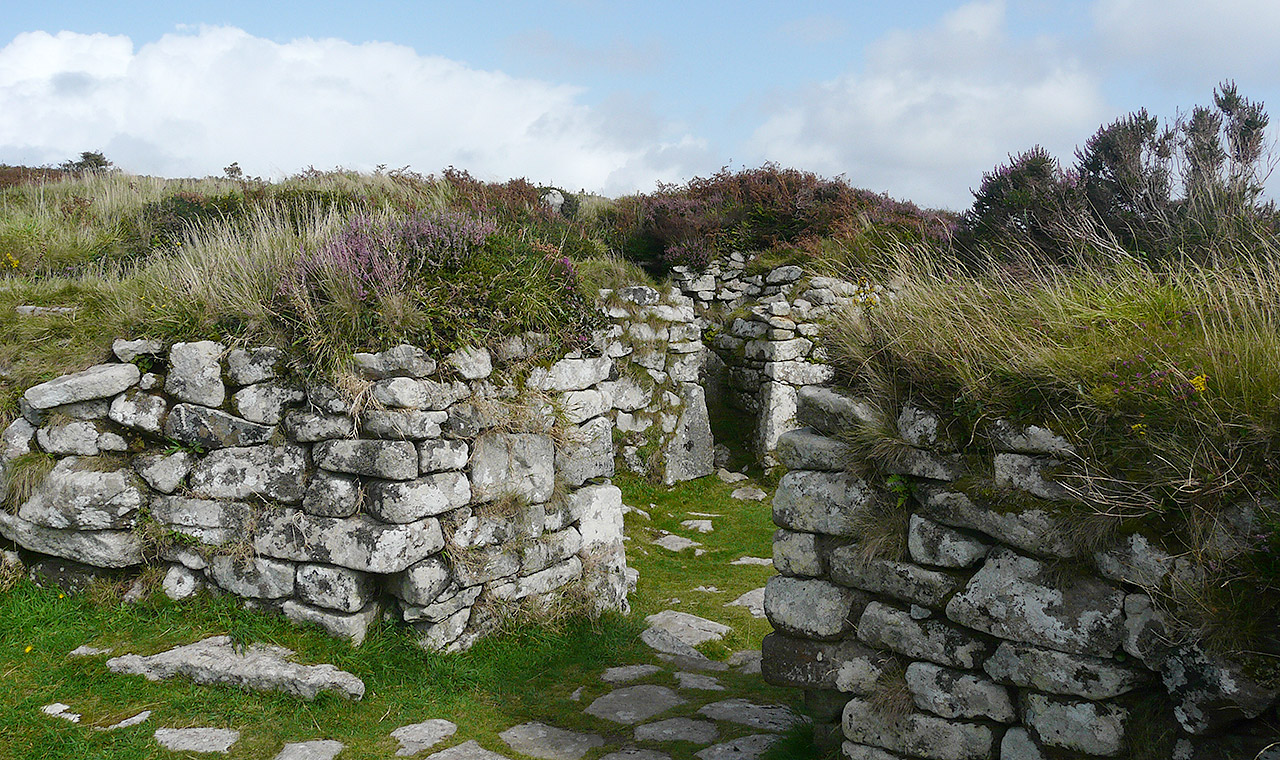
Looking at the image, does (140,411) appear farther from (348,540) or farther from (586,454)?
(586,454)

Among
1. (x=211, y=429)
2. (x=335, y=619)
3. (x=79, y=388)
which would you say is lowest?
(x=335, y=619)

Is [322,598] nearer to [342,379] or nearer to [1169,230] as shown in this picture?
[342,379]

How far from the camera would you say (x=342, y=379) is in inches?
208

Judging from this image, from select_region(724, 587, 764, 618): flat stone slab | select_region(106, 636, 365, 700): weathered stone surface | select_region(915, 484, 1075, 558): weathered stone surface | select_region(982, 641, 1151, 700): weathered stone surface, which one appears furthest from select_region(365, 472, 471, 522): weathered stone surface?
select_region(982, 641, 1151, 700): weathered stone surface

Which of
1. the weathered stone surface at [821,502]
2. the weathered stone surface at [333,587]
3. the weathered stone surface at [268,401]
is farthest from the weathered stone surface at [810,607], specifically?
the weathered stone surface at [268,401]

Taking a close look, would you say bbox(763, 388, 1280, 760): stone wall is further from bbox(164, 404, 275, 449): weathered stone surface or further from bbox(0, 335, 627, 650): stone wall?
bbox(164, 404, 275, 449): weathered stone surface

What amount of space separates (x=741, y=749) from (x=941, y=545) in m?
1.72

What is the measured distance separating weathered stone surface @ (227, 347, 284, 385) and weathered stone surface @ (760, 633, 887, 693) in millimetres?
3778

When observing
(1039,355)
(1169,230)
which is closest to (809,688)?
(1039,355)

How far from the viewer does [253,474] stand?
214 inches

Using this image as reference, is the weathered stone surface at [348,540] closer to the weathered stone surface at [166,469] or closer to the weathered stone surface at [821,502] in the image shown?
the weathered stone surface at [166,469]

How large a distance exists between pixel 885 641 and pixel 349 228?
492cm

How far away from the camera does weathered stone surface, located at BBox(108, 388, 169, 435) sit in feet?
18.3

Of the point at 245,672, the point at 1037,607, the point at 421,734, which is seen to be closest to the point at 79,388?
the point at 245,672
